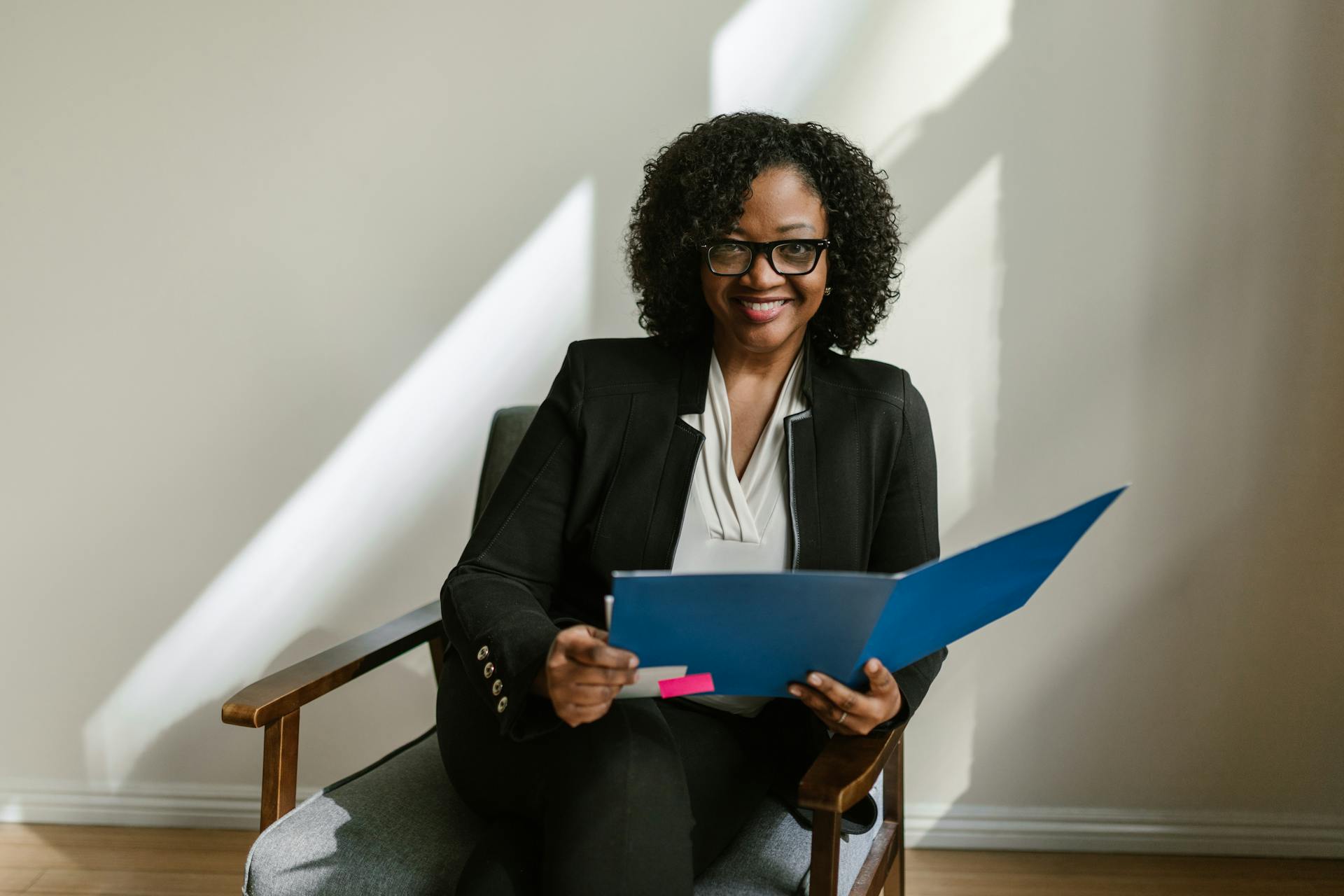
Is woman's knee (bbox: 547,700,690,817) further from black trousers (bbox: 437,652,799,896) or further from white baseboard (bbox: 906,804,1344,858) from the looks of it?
white baseboard (bbox: 906,804,1344,858)

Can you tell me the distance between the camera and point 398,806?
1.37m

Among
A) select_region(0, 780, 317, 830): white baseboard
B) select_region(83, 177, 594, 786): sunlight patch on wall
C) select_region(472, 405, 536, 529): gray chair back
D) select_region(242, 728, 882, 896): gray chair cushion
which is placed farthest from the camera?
select_region(0, 780, 317, 830): white baseboard

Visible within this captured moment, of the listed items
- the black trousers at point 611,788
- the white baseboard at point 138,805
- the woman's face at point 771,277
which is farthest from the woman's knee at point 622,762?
the white baseboard at point 138,805

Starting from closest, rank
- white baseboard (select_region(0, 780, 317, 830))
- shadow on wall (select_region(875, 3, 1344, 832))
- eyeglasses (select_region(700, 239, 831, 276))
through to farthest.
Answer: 1. eyeglasses (select_region(700, 239, 831, 276))
2. shadow on wall (select_region(875, 3, 1344, 832))
3. white baseboard (select_region(0, 780, 317, 830))

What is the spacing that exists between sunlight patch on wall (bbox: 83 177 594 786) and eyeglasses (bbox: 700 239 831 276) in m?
0.69

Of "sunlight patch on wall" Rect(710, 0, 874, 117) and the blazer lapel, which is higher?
"sunlight patch on wall" Rect(710, 0, 874, 117)

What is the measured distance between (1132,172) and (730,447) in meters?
1.05

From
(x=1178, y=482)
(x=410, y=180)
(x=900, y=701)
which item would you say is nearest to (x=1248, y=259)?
(x=1178, y=482)

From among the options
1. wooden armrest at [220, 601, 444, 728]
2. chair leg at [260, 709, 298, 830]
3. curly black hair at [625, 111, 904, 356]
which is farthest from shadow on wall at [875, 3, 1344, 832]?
chair leg at [260, 709, 298, 830]

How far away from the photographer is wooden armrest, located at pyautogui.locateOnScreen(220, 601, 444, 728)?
1.30 metres

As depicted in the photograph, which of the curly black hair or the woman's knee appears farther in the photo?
the curly black hair

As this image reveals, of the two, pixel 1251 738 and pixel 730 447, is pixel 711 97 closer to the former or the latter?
pixel 730 447

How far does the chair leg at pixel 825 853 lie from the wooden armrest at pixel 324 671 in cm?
66

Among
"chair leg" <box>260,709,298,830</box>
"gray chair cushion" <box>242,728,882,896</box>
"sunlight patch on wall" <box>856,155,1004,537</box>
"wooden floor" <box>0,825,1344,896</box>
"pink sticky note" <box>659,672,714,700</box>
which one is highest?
"sunlight patch on wall" <box>856,155,1004,537</box>
